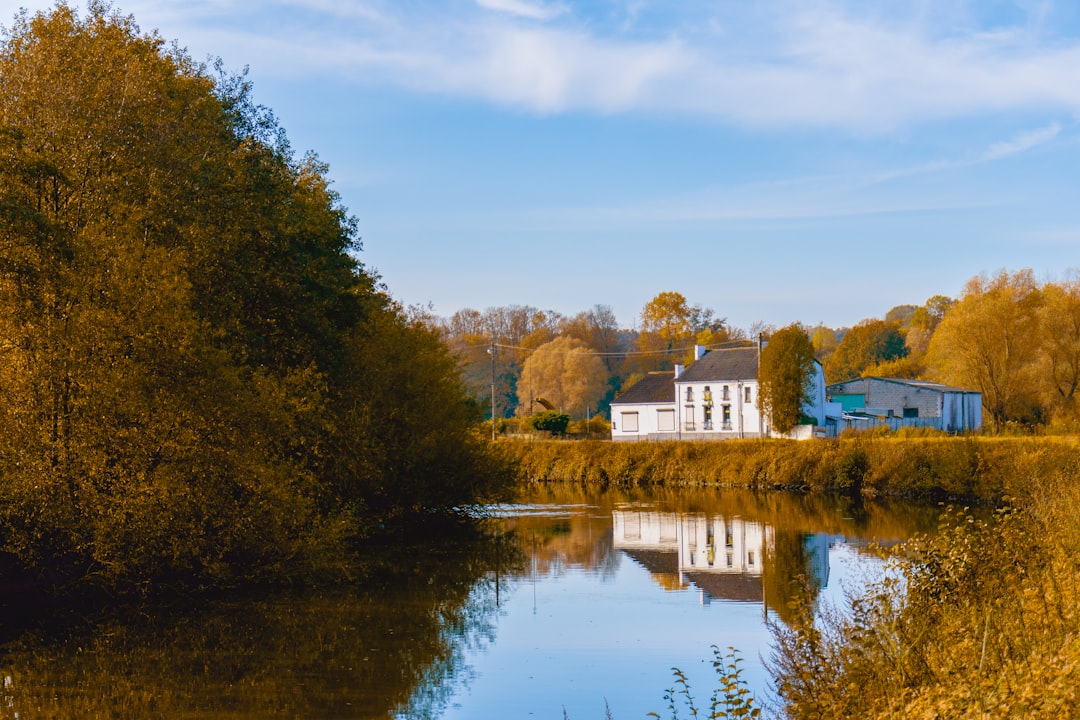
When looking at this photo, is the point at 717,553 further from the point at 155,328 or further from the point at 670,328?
the point at 670,328

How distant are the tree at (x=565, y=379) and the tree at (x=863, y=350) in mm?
20239

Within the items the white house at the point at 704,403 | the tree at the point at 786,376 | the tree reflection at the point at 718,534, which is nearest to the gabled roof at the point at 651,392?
the white house at the point at 704,403

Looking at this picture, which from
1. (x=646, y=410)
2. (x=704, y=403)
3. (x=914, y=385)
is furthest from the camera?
(x=646, y=410)

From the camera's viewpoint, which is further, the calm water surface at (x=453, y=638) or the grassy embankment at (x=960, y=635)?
the calm water surface at (x=453, y=638)

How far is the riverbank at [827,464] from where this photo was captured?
1474 inches

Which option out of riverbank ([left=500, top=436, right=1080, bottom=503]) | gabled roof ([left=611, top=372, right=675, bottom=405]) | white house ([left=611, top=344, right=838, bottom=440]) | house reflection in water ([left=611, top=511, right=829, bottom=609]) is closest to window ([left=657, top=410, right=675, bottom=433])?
white house ([left=611, top=344, right=838, bottom=440])

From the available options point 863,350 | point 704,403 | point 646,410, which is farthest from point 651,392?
point 863,350

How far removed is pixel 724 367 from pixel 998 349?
50.7ft

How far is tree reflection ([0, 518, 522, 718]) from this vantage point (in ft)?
43.4

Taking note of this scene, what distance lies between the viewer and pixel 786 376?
5466 centimetres

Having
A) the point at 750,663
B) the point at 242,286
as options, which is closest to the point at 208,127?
the point at 242,286

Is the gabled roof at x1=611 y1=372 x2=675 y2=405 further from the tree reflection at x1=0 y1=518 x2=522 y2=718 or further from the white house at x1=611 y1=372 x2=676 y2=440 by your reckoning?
the tree reflection at x1=0 y1=518 x2=522 y2=718

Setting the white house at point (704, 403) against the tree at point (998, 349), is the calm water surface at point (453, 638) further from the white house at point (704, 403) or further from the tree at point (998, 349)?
the white house at point (704, 403)

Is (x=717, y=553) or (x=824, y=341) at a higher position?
(x=824, y=341)
